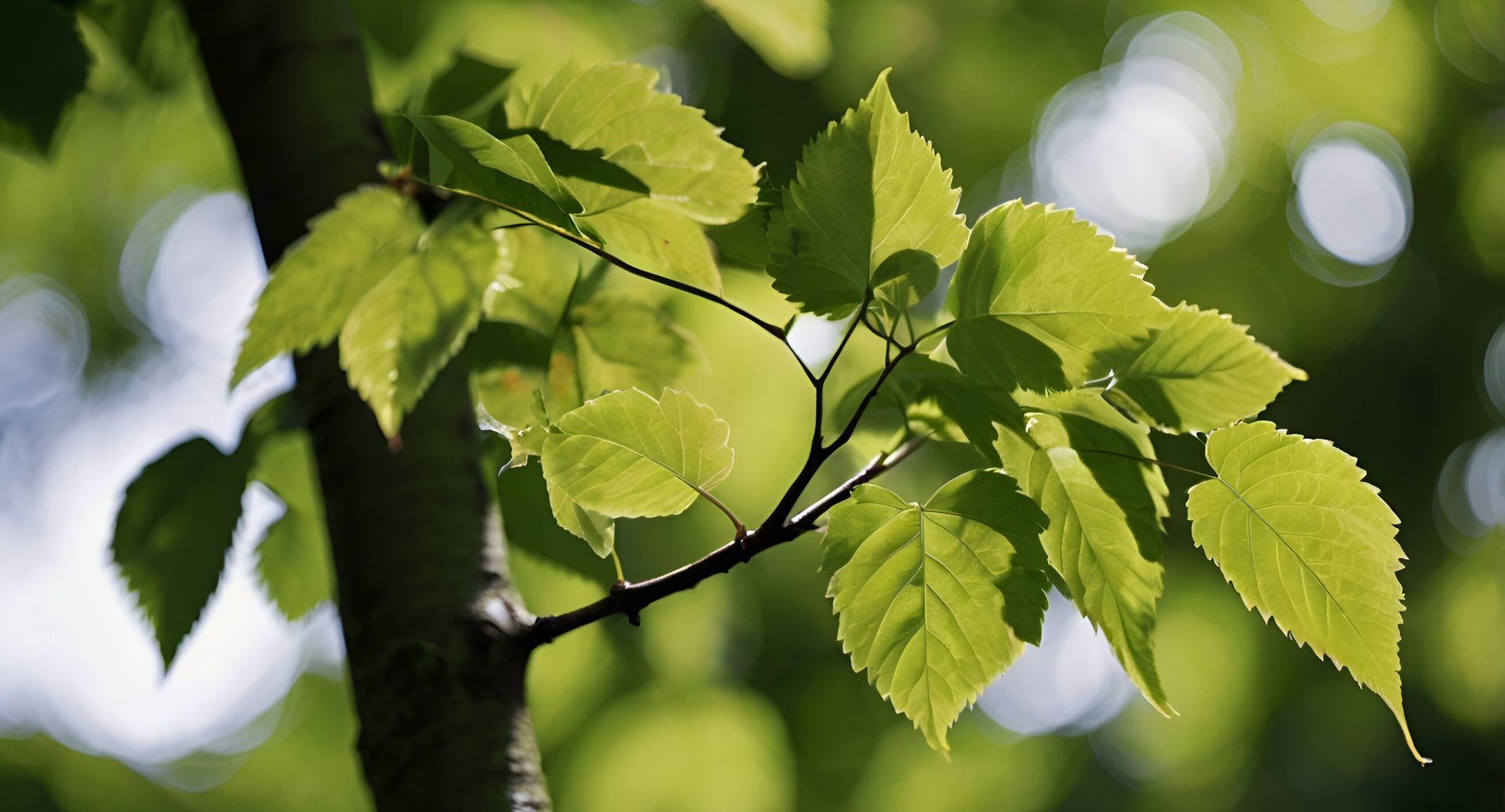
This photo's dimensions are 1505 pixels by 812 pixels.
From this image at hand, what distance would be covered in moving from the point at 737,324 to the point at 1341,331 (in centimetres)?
180

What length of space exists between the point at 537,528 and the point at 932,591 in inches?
8.6

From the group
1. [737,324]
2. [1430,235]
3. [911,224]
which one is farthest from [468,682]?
[1430,235]

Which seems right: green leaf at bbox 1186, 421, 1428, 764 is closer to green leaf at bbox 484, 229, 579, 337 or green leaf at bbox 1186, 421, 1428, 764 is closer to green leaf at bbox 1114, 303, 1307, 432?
green leaf at bbox 1114, 303, 1307, 432

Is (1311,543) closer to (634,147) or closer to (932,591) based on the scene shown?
(932,591)

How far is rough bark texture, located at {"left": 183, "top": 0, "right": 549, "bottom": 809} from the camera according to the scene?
0.34 m

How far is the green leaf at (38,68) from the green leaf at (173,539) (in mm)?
175

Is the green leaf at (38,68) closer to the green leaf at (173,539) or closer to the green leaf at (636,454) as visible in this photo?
the green leaf at (173,539)

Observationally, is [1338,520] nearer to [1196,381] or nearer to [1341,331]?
[1196,381]

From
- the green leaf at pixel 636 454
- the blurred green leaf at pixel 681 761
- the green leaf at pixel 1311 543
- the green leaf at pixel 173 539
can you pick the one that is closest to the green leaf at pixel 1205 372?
the green leaf at pixel 1311 543

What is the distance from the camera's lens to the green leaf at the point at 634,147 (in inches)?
10.7

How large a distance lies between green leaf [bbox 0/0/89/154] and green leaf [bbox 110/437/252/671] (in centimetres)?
17

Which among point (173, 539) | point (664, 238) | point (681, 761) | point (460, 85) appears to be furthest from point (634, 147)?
point (681, 761)

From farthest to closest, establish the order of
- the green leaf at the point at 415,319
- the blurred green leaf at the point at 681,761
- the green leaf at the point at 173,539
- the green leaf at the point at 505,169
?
the blurred green leaf at the point at 681,761, the green leaf at the point at 173,539, the green leaf at the point at 415,319, the green leaf at the point at 505,169

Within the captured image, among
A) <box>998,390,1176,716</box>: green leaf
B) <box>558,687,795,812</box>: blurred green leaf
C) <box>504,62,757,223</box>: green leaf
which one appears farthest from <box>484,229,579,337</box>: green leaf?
<box>558,687,795,812</box>: blurred green leaf
